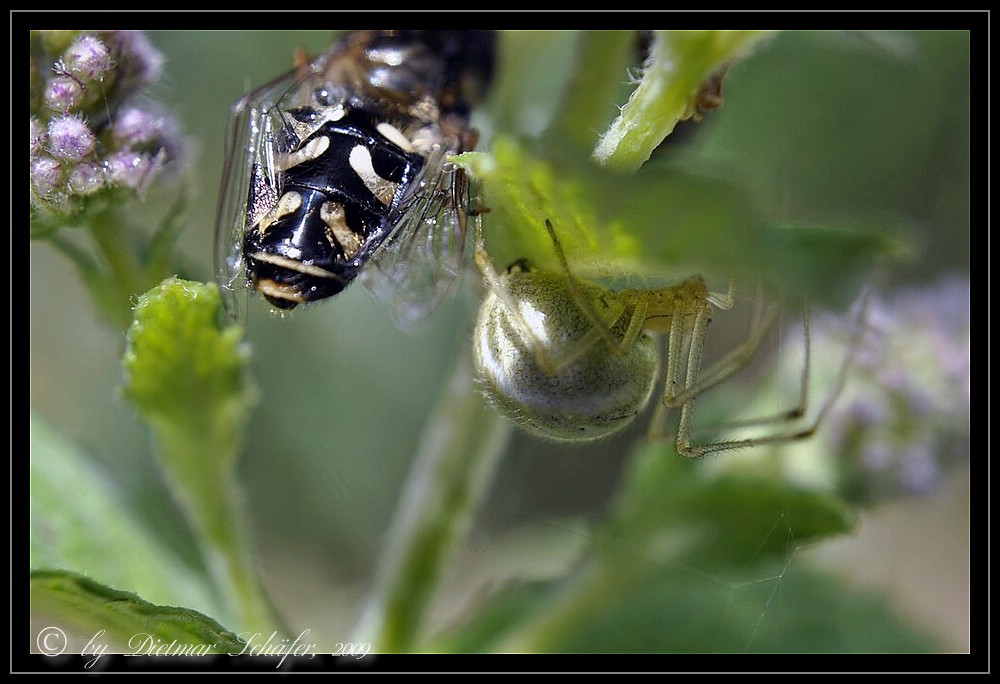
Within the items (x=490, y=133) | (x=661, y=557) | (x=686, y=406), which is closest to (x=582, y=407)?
(x=686, y=406)

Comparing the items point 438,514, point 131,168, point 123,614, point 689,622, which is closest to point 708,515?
point 689,622

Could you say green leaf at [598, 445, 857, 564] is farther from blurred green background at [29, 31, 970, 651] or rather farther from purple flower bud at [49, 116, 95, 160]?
purple flower bud at [49, 116, 95, 160]

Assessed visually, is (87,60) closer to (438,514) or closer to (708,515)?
(438,514)

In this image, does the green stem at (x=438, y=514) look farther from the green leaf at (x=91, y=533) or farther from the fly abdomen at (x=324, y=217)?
the fly abdomen at (x=324, y=217)

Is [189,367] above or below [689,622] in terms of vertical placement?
above
